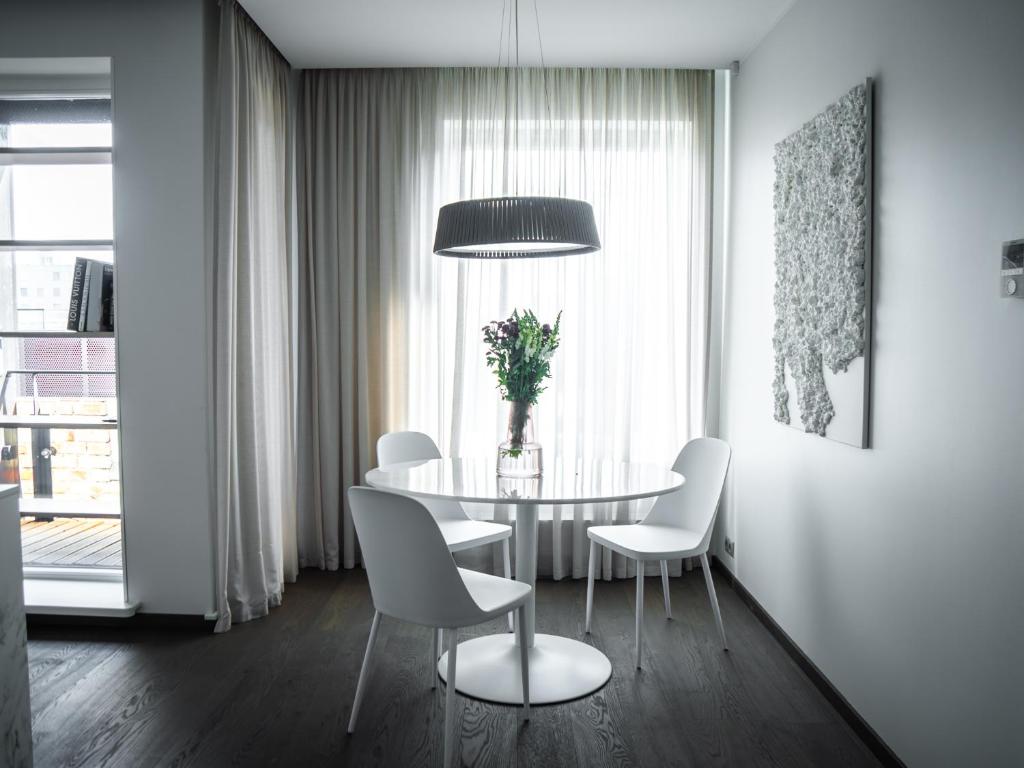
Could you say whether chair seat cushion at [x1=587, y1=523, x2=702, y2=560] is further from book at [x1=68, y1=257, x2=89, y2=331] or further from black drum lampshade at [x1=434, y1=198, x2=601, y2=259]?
book at [x1=68, y1=257, x2=89, y2=331]

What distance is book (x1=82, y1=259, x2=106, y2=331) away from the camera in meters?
3.37

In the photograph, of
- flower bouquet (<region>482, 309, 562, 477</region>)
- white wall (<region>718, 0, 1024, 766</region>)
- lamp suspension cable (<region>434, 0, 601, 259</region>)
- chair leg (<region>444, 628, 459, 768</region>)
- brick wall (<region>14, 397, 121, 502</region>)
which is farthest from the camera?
brick wall (<region>14, 397, 121, 502</region>)

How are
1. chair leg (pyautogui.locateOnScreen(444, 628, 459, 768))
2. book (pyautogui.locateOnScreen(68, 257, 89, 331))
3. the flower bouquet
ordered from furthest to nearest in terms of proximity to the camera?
book (pyautogui.locateOnScreen(68, 257, 89, 331)) → the flower bouquet → chair leg (pyautogui.locateOnScreen(444, 628, 459, 768))

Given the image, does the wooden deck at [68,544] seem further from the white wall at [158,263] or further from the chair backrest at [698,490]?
the chair backrest at [698,490]

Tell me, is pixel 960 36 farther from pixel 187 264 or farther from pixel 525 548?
pixel 187 264

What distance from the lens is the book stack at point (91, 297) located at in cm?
336

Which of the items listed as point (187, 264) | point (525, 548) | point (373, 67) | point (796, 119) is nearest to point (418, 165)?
point (373, 67)

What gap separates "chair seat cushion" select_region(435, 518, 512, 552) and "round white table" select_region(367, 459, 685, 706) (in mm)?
258

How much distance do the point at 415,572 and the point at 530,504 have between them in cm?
54

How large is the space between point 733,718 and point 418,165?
3.04m

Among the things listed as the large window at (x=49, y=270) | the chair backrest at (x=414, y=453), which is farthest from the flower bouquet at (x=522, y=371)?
the large window at (x=49, y=270)

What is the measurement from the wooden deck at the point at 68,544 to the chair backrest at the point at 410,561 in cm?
201

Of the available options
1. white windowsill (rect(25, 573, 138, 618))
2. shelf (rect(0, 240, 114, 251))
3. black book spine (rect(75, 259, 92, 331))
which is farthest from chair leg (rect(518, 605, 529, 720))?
shelf (rect(0, 240, 114, 251))

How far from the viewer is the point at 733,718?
103 inches
